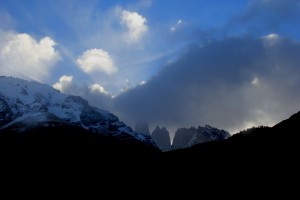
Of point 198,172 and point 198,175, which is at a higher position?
point 198,172

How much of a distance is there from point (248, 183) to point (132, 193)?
2344 cm

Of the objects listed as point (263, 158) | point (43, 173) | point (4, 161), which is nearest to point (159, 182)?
point (263, 158)

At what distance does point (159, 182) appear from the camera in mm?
68438

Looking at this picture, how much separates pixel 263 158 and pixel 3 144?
151 meters

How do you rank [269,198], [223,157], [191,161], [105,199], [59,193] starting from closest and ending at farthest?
[269,198], [223,157], [105,199], [191,161], [59,193]

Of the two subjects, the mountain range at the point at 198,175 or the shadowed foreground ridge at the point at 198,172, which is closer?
the mountain range at the point at 198,175

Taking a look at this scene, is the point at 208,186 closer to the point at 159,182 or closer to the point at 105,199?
the point at 159,182

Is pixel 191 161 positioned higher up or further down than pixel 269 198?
higher up

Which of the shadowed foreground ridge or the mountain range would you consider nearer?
the mountain range

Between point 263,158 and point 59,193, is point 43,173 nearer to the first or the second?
point 59,193

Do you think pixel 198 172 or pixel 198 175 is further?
pixel 198 172

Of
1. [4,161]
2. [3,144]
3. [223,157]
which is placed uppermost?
[3,144]

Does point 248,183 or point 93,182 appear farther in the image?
point 93,182

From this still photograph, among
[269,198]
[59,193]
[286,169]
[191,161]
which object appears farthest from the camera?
[59,193]
